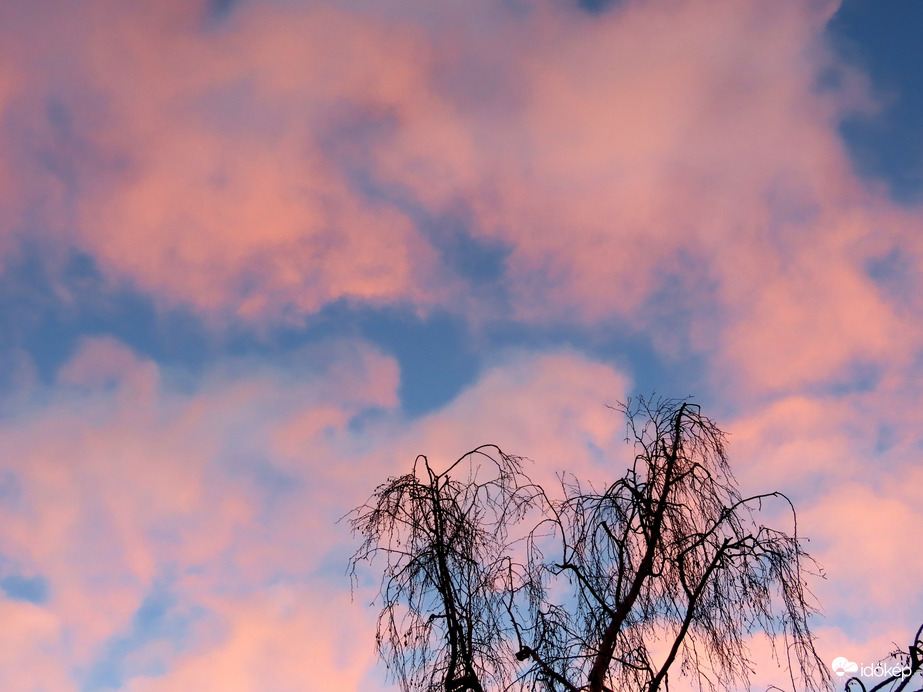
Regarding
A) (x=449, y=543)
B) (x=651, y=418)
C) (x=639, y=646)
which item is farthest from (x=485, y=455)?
(x=639, y=646)

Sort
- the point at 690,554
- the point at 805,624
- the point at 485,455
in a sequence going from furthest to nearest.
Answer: the point at 485,455
the point at 690,554
the point at 805,624

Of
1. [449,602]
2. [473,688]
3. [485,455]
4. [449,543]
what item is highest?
[485,455]

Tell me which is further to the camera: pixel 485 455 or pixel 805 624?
pixel 485 455

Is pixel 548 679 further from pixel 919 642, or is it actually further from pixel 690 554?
pixel 919 642

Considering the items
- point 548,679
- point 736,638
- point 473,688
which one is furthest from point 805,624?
point 473,688

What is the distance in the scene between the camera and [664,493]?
8320 mm

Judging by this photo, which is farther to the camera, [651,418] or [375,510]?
[651,418]

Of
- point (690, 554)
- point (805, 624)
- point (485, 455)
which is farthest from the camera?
point (485, 455)

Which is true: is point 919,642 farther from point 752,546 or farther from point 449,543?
point 449,543

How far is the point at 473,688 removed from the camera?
7.60 metres

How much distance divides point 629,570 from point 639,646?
69cm

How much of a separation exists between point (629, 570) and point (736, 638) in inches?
43.1

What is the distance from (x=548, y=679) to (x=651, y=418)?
2759 millimetres

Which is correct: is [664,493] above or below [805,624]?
above
